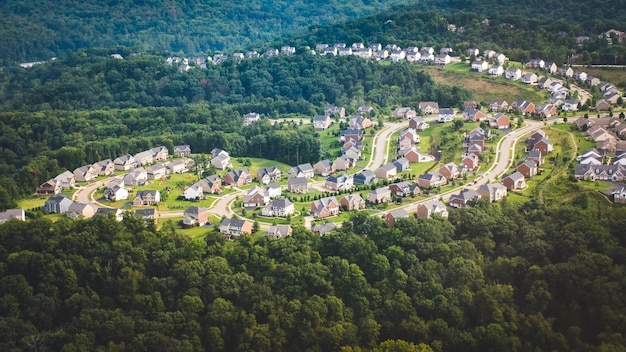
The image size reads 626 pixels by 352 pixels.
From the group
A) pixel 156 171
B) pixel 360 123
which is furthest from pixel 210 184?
pixel 360 123

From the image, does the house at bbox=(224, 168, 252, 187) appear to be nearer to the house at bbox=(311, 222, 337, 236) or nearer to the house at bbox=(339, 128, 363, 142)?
the house at bbox=(339, 128, 363, 142)

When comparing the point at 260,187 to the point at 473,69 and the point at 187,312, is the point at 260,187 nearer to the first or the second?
the point at 187,312

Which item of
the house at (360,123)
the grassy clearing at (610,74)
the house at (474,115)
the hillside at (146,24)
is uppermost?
the grassy clearing at (610,74)

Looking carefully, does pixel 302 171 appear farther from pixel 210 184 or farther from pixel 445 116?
pixel 445 116

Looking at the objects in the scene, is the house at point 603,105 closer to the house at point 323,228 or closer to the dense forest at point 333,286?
the dense forest at point 333,286

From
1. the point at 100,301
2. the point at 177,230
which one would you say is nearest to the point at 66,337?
the point at 100,301

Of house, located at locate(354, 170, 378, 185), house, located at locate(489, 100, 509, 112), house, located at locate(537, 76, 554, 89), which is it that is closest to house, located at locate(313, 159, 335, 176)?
house, located at locate(354, 170, 378, 185)

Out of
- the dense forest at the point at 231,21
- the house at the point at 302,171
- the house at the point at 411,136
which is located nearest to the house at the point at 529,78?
the dense forest at the point at 231,21
